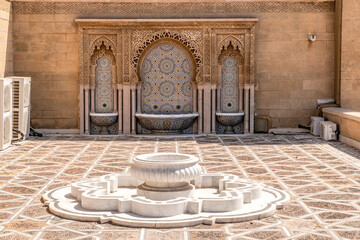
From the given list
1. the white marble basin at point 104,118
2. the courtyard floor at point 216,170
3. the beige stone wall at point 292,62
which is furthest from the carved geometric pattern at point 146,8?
the courtyard floor at point 216,170

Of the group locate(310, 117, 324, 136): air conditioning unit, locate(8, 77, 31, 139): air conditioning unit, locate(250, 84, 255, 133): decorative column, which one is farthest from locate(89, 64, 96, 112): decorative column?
locate(310, 117, 324, 136): air conditioning unit

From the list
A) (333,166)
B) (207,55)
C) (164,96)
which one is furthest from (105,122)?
(333,166)

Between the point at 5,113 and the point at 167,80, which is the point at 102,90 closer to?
the point at 167,80

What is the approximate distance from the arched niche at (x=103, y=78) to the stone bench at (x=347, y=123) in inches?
176

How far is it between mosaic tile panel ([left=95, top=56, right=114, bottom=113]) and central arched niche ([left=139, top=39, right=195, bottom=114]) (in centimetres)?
67

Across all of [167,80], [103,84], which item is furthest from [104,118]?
[167,80]

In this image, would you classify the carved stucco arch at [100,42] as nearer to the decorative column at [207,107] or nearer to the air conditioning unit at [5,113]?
the decorative column at [207,107]

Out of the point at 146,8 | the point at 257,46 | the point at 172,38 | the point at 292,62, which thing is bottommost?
the point at 292,62

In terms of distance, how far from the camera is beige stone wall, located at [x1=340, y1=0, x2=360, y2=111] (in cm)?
1102

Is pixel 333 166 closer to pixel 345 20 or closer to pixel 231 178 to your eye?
pixel 231 178

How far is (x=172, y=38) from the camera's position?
1129 centimetres

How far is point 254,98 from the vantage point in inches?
451

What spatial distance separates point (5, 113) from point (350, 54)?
6786 millimetres

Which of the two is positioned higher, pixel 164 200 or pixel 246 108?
pixel 246 108
